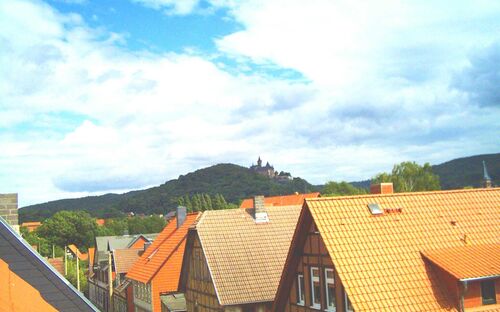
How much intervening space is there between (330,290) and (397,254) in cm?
273

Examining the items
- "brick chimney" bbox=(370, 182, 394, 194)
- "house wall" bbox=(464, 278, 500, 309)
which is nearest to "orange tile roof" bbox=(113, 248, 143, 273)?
"brick chimney" bbox=(370, 182, 394, 194)

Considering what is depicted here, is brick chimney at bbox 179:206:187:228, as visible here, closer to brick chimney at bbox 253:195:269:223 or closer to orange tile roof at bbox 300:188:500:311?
brick chimney at bbox 253:195:269:223

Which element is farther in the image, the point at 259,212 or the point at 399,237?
the point at 259,212

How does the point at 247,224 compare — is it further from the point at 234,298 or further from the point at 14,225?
the point at 14,225

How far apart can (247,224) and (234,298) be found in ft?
16.8

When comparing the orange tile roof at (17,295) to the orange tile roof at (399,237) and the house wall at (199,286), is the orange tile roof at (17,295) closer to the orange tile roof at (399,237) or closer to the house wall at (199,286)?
the orange tile roof at (399,237)

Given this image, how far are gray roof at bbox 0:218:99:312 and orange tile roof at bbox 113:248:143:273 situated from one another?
144 ft

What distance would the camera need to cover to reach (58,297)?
8789mm

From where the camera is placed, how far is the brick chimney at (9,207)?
33.4 feet

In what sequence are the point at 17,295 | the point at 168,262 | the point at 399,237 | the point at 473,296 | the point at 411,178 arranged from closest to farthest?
the point at 17,295 → the point at 473,296 → the point at 399,237 → the point at 168,262 → the point at 411,178

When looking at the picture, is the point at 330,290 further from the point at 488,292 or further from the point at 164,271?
the point at 164,271

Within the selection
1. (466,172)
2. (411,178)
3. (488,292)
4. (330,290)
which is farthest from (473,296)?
(466,172)

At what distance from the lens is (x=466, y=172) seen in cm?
15100

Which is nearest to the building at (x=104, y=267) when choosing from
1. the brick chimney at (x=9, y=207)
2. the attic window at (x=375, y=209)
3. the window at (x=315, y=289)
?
the window at (x=315, y=289)
